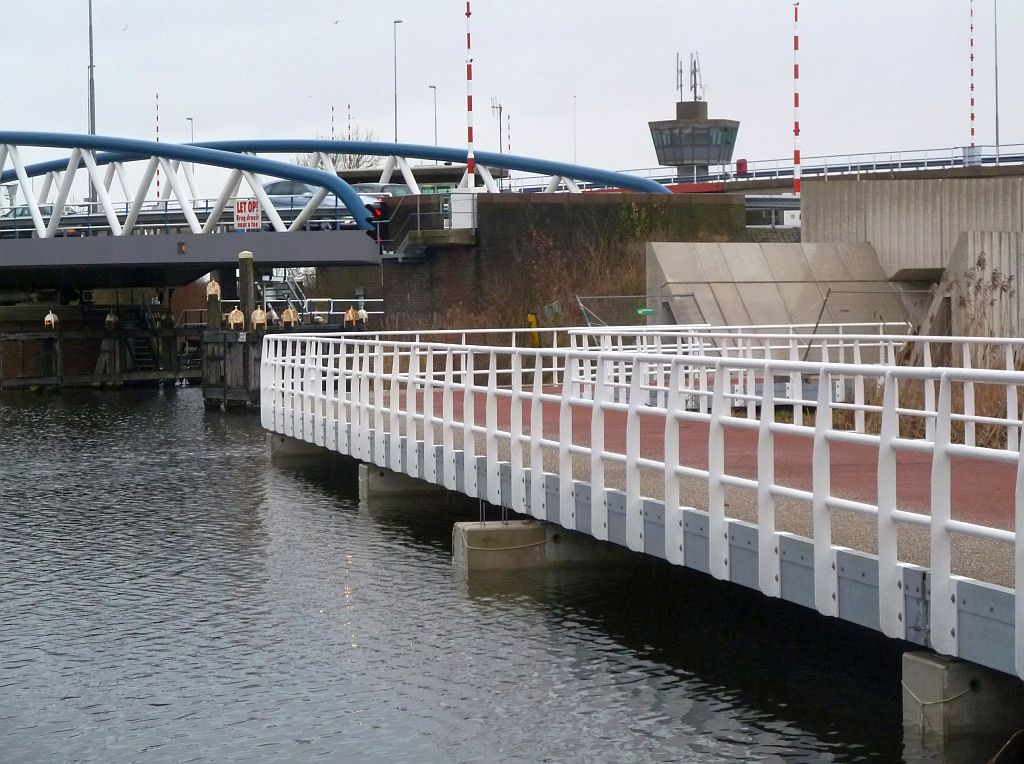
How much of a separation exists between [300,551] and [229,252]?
25.7 metres

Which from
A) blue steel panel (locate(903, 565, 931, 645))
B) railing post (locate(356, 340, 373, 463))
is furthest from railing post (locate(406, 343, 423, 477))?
blue steel panel (locate(903, 565, 931, 645))

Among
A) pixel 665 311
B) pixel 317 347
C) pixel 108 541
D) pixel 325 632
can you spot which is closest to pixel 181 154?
pixel 665 311

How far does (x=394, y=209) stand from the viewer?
3900 cm

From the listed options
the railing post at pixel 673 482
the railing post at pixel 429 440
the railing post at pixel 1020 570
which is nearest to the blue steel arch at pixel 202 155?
the railing post at pixel 429 440

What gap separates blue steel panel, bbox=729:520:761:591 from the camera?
884 cm

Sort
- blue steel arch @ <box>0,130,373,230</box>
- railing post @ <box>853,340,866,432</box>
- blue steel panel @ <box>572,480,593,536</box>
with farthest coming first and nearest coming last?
1. blue steel arch @ <box>0,130,373,230</box>
2. blue steel panel @ <box>572,480,593,536</box>
3. railing post @ <box>853,340,866,432</box>

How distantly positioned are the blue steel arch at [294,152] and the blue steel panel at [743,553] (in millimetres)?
31001

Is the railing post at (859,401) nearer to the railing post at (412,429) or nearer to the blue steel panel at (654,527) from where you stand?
the blue steel panel at (654,527)

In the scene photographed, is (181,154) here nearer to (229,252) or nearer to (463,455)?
(229,252)

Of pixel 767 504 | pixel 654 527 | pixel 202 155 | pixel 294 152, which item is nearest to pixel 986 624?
pixel 767 504

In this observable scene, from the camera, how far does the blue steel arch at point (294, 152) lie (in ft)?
136

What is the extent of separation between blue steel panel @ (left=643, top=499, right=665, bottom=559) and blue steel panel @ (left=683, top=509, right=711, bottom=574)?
10.3 inches

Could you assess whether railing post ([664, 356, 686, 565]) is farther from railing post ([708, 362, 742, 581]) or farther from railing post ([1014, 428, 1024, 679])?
railing post ([1014, 428, 1024, 679])

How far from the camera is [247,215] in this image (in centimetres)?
4197
